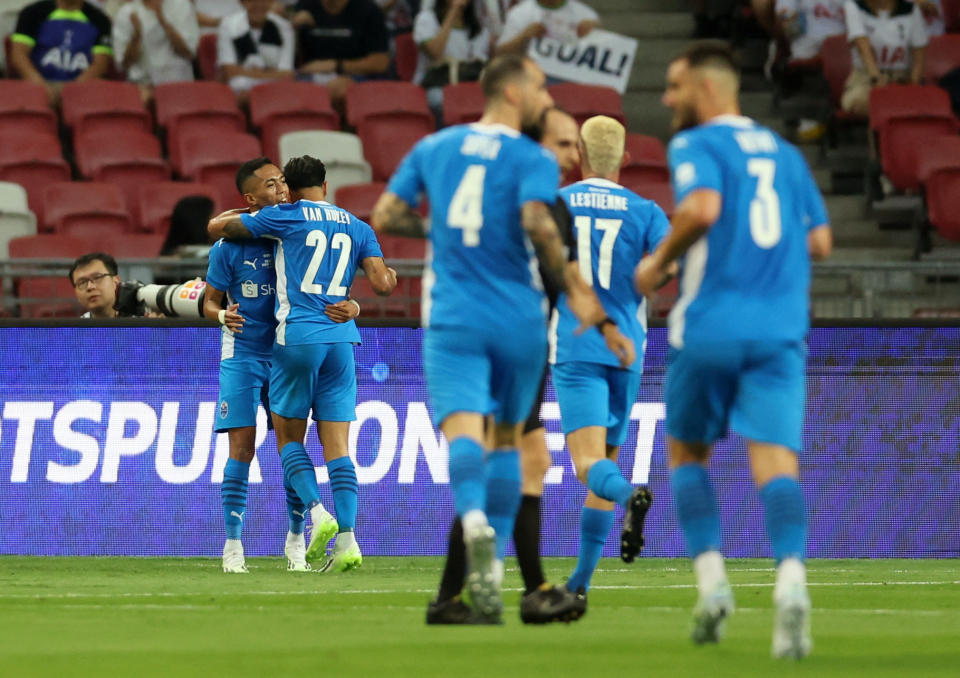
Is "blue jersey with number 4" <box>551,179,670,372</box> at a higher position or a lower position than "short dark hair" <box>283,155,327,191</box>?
lower

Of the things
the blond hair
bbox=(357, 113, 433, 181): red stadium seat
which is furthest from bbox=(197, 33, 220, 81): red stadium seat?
the blond hair

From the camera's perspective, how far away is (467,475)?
5.96 m

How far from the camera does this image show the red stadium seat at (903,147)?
51.6 feet

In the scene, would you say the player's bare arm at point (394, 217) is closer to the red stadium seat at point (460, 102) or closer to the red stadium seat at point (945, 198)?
the red stadium seat at point (945, 198)

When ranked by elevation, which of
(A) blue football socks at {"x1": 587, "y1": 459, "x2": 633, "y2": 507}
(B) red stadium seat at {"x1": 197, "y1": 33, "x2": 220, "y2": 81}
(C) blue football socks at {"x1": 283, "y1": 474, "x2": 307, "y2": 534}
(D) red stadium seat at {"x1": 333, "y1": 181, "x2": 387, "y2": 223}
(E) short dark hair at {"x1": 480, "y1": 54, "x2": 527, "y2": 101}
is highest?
(B) red stadium seat at {"x1": 197, "y1": 33, "x2": 220, "y2": 81}

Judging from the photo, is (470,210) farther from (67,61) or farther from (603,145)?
(67,61)

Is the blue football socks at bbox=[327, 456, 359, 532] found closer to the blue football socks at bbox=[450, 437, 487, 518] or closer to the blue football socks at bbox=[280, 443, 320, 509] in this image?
the blue football socks at bbox=[280, 443, 320, 509]

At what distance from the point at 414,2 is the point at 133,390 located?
793cm

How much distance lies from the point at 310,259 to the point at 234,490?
1.49m

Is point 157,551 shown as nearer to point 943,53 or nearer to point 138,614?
point 138,614

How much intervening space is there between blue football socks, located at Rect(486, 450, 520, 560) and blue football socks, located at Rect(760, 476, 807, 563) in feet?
3.41

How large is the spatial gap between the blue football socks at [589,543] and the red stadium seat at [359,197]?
7.41 metres

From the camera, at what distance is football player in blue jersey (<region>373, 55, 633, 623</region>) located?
237 inches

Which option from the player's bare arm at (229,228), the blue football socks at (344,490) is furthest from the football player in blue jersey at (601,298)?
the player's bare arm at (229,228)
